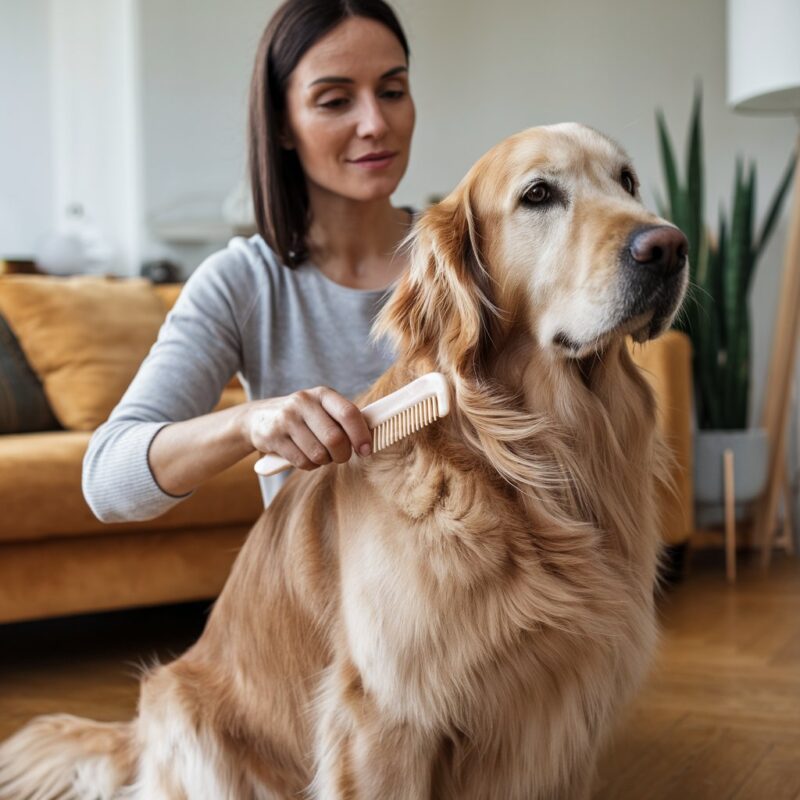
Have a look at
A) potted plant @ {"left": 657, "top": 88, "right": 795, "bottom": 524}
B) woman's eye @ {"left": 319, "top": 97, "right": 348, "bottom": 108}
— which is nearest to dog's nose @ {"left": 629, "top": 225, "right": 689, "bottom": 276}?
woman's eye @ {"left": 319, "top": 97, "right": 348, "bottom": 108}

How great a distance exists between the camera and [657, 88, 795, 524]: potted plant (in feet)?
10.7

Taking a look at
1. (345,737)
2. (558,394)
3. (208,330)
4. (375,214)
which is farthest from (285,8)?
(345,737)

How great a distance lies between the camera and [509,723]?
1.19 metres

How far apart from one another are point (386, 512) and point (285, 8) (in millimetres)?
854

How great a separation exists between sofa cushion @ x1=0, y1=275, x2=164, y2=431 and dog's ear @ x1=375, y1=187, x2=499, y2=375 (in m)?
1.76

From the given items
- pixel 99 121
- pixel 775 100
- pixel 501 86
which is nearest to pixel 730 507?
pixel 775 100

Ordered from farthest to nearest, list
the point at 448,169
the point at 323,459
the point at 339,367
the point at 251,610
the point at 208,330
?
the point at 448,169, the point at 339,367, the point at 208,330, the point at 251,610, the point at 323,459

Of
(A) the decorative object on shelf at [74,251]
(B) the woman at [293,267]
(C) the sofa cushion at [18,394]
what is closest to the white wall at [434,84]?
(A) the decorative object on shelf at [74,251]

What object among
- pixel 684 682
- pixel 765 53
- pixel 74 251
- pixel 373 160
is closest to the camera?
pixel 373 160

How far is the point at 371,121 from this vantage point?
1.54m

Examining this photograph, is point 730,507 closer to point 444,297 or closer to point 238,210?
point 238,210

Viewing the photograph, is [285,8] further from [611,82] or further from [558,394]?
[611,82]

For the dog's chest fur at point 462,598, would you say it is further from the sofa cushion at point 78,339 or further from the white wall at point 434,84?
the white wall at point 434,84

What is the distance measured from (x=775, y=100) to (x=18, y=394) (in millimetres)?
2305
